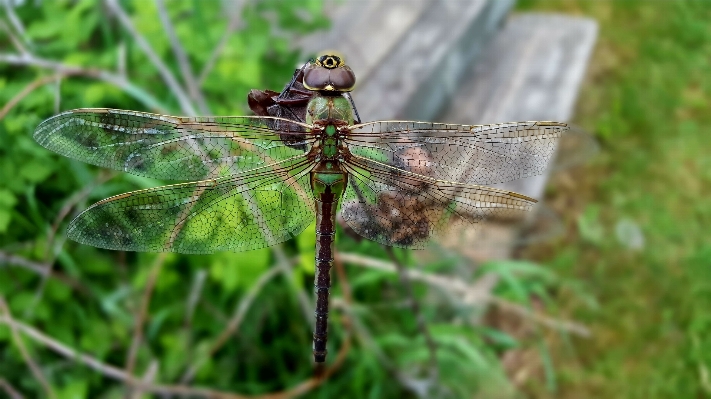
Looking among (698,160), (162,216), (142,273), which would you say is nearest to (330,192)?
(162,216)

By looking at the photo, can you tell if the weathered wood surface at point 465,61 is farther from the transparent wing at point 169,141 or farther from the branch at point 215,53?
the transparent wing at point 169,141

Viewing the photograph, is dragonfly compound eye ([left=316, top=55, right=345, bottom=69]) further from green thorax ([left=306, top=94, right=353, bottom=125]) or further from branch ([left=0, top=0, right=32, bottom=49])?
branch ([left=0, top=0, right=32, bottom=49])

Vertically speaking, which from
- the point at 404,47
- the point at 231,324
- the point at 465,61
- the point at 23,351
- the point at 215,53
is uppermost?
the point at 465,61

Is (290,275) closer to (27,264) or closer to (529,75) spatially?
(27,264)

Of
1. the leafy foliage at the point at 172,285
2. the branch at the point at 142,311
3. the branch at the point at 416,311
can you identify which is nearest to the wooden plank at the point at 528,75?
the leafy foliage at the point at 172,285

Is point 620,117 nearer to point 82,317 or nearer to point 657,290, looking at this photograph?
point 657,290

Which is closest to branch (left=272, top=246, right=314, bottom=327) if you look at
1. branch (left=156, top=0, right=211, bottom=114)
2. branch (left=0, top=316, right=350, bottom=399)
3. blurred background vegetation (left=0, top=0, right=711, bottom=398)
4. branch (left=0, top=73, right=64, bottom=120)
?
blurred background vegetation (left=0, top=0, right=711, bottom=398)

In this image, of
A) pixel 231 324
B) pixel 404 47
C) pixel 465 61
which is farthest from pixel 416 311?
pixel 465 61
